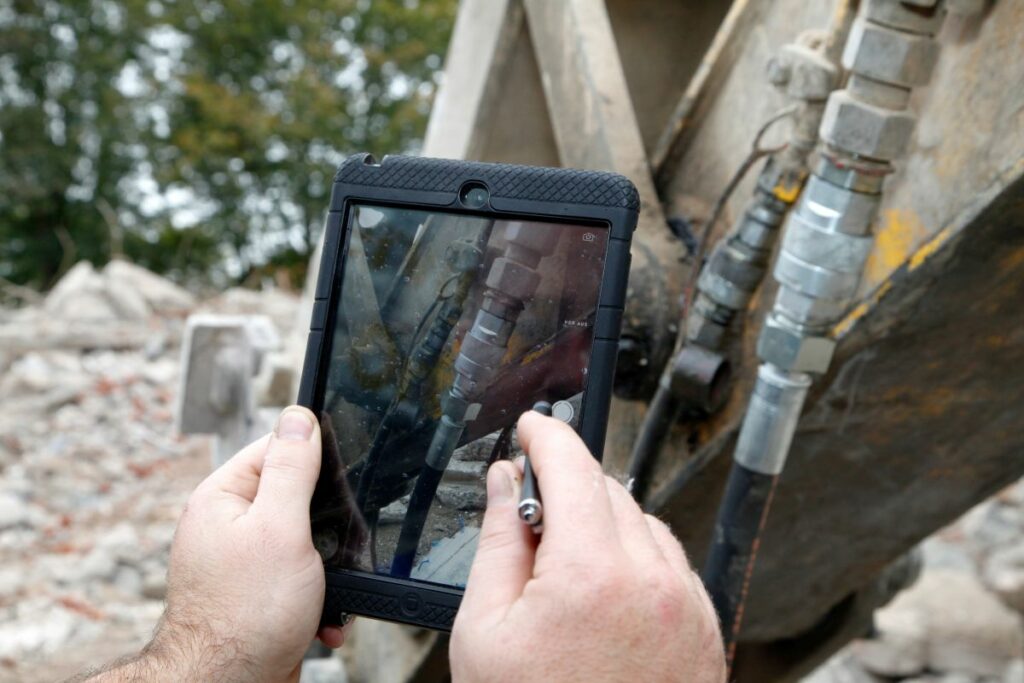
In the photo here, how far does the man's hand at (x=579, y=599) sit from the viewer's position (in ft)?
2.84

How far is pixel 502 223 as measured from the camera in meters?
1.13

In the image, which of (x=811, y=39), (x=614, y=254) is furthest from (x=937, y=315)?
(x=614, y=254)

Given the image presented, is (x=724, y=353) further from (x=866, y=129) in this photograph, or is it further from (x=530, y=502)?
(x=530, y=502)

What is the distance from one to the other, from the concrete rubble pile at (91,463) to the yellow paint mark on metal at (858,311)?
7.92ft

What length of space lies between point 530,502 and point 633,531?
0.30 feet

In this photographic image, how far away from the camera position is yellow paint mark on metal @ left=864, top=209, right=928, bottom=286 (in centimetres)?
137

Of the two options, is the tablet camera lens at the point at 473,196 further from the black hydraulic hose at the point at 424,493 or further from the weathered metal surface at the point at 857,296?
the weathered metal surface at the point at 857,296

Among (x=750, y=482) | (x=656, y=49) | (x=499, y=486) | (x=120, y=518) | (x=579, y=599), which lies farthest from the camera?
(x=120, y=518)

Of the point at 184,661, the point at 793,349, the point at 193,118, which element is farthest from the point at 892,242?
the point at 193,118

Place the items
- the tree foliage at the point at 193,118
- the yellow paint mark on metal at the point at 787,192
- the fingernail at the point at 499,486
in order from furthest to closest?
the tree foliage at the point at 193,118 < the yellow paint mark on metal at the point at 787,192 < the fingernail at the point at 499,486

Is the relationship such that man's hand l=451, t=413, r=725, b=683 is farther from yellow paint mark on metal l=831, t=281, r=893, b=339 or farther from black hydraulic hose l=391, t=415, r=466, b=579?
yellow paint mark on metal l=831, t=281, r=893, b=339

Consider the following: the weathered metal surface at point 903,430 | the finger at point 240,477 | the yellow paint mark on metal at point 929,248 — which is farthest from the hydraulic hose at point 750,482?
the finger at point 240,477

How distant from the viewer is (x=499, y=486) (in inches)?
38.6

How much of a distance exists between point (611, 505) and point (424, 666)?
4.39 feet
